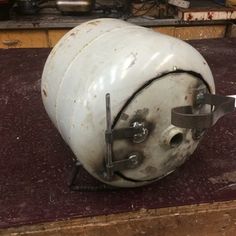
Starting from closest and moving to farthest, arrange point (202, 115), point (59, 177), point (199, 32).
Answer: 1. point (202, 115)
2. point (59, 177)
3. point (199, 32)

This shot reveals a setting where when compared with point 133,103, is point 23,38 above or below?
below

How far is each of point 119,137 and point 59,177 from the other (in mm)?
207

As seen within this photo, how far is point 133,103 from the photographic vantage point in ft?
1.83

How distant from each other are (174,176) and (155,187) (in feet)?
0.19

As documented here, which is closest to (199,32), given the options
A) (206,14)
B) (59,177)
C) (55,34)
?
(206,14)

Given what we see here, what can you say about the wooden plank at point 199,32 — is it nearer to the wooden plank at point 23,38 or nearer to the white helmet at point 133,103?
the wooden plank at point 23,38

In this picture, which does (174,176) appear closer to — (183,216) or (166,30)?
(183,216)

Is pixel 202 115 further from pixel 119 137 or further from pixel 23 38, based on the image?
pixel 23 38

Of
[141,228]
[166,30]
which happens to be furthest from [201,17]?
[141,228]

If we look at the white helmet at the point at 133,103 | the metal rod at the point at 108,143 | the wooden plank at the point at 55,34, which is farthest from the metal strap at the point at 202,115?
the wooden plank at the point at 55,34

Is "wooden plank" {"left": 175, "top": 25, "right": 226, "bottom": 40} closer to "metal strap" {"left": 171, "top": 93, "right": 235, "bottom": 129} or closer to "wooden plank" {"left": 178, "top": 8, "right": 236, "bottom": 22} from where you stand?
"wooden plank" {"left": 178, "top": 8, "right": 236, "bottom": 22}

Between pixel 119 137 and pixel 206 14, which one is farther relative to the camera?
pixel 206 14

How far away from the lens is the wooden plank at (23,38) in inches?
78.3

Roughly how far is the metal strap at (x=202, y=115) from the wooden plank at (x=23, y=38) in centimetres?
159
